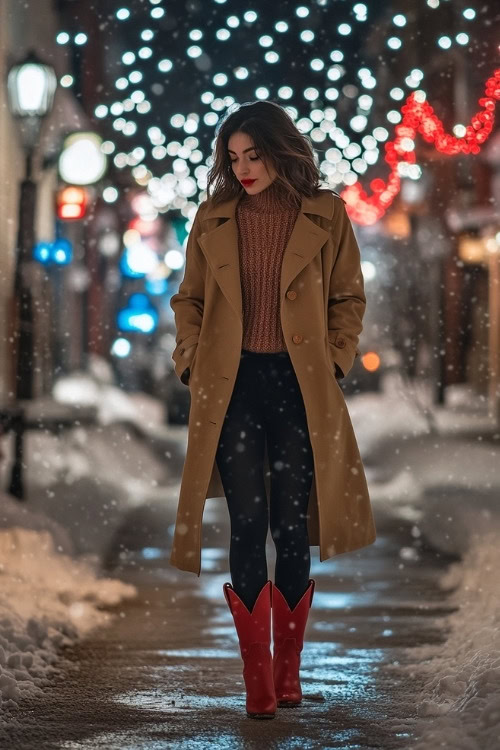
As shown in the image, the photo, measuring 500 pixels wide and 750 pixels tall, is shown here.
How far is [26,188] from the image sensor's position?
9680 millimetres

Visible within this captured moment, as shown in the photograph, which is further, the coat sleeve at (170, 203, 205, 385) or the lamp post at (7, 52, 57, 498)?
the lamp post at (7, 52, 57, 498)

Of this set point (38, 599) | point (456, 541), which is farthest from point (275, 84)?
point (38, 599)

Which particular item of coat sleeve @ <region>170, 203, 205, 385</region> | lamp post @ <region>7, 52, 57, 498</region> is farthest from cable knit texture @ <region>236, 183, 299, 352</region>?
lamp post @ <region>7, 52, 57, 498</region>

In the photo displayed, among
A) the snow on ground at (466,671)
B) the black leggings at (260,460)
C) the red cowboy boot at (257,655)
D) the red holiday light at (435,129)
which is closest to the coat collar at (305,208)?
the black leggings at (260,460)

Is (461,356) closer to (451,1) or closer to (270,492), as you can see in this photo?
(451,1)

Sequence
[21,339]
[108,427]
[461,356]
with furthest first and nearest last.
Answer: [461,356] → [108,427] → [21,339]

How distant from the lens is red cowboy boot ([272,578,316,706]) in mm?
3914

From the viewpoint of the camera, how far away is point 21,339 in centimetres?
Result: 949

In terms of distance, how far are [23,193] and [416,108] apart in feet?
11.5

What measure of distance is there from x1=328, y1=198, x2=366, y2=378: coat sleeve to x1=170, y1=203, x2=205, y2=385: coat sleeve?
0.45 meters

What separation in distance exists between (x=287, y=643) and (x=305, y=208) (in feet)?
4.81

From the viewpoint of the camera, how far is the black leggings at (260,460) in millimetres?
3836

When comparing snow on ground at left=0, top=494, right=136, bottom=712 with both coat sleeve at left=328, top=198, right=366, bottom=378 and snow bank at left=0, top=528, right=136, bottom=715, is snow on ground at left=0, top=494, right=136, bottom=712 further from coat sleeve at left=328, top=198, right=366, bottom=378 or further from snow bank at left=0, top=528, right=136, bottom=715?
coat sleeve at left=328, top=198, right=366, bottom=378

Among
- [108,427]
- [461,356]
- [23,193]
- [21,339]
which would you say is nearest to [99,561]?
[21,339]
